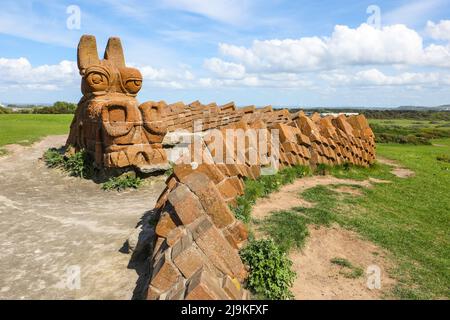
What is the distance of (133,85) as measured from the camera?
431 inches

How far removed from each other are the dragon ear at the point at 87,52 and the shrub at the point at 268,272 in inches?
345

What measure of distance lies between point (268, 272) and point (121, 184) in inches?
248

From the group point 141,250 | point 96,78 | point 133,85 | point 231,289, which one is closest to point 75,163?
point 96,78

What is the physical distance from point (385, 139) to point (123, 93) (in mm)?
25176

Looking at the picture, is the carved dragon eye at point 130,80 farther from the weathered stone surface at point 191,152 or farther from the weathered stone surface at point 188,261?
the weathered stone surface at point 188,261

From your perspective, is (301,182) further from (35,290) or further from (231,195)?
(35,290)

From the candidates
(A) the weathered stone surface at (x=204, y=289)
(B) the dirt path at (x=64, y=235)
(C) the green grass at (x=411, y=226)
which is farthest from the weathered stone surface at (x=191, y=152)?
(C) the green grass at (x=411, y=226)

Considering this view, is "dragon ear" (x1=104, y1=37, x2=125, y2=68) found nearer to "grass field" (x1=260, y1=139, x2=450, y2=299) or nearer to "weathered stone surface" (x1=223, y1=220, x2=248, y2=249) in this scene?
"grass field" (x1=260, y1=139, x2=450, y2=299)

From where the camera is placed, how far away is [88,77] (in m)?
10.2

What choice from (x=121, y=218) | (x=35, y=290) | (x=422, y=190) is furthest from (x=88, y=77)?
(x=422, y=190)

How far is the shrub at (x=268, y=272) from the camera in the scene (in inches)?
158

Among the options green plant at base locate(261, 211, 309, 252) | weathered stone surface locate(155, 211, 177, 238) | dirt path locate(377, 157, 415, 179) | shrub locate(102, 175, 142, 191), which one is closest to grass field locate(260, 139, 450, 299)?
green plant at base locate(261, 211, 309, 252)

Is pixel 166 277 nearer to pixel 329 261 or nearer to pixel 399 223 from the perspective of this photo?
pixel 329 261

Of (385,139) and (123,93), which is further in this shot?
(385,139)
